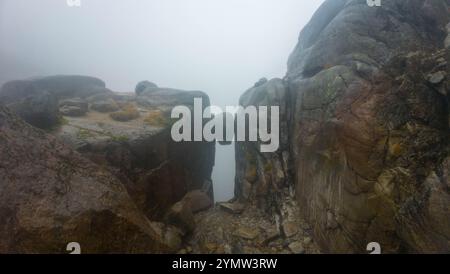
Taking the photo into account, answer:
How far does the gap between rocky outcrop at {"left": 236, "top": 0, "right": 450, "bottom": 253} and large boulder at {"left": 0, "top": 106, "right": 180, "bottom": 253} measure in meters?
8.83

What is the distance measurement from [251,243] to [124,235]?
8.21m

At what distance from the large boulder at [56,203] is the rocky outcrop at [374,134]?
883 centimetres

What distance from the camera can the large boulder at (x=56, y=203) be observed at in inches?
264

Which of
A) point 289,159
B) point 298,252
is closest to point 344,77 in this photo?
point 289,159

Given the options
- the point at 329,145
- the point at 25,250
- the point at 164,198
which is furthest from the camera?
the point at 164,198

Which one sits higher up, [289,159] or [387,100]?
[387,100]

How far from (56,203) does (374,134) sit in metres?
12.5

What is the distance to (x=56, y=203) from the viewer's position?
24.0 ft

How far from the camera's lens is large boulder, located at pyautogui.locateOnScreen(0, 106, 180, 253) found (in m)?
6.71

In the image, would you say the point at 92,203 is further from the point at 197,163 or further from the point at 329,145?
the point at 197,163

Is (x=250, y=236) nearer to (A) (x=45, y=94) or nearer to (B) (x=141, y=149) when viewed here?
(B) (x=141, y=149)

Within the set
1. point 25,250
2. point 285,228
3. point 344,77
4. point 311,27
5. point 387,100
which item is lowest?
point 285,228

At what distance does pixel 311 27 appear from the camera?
76.9 ft
